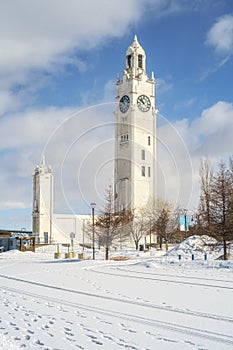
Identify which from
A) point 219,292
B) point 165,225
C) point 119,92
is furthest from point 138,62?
point 219,292

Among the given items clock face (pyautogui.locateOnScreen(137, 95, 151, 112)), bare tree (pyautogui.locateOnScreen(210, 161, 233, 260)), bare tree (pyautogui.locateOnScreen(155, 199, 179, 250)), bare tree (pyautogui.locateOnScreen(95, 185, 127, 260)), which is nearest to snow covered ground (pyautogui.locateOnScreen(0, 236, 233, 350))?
bare tree (pyautogui.locateOnScreen(210, 161, 233, 260))

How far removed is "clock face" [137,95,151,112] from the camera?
293 ft

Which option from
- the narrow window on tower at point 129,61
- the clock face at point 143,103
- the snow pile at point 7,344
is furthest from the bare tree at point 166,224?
the snow pile at point 7,344

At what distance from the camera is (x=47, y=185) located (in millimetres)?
78500

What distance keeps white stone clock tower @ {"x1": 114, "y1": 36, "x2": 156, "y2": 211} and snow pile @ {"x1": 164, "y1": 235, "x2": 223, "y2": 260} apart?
45610 mm

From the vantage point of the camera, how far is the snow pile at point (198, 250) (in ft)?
104

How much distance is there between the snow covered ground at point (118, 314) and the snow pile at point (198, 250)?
13.3 m

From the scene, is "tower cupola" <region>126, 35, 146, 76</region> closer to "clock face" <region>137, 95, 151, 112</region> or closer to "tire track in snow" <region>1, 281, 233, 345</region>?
"clock face" <region>137, 95, 151, 112</region>

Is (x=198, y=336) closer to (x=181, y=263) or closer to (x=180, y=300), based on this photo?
(x=180, y=300)

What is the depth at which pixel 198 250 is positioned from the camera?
34406 mm

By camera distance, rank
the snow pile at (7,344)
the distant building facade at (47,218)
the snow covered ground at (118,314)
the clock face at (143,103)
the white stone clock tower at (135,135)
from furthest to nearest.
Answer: the clock face at (143,103)
the white stone clock tower at (135,135)
the distant building facade at (47,218)
the snow covered ground at (118,314)
the snow pile at (7,344)

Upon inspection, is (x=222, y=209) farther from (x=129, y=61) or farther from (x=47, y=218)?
(x=129, y=61)

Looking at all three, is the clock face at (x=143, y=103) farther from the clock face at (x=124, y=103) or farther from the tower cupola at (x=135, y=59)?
the tower cupola at (x=135, y=59)

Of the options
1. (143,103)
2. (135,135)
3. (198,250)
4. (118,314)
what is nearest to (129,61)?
(143,103)
